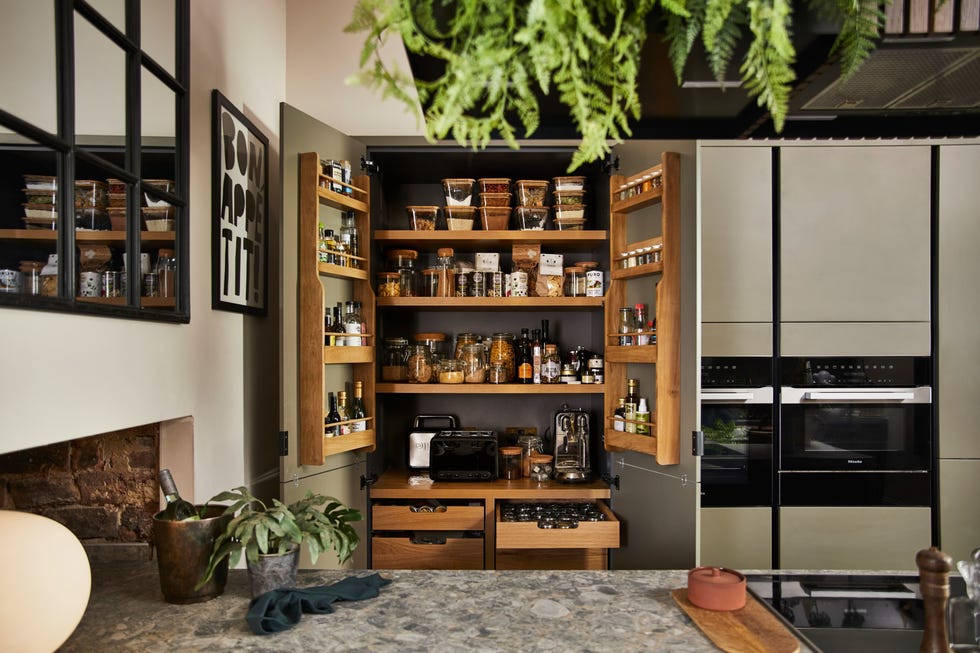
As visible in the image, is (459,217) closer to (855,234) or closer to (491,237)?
(491,237)

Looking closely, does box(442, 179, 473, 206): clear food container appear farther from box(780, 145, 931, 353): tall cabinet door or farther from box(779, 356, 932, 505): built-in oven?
box(779, 356, 932, 505): built-in oven

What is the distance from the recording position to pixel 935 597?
41.1 inches

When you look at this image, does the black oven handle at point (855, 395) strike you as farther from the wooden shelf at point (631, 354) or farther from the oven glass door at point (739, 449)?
the wooden shelf at point (631, 354)

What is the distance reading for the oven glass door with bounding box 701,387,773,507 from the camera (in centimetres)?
275

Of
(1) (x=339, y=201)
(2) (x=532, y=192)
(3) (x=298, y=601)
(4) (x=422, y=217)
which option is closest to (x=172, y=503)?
(3) (x=298, y=601)

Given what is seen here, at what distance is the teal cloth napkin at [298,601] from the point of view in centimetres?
126

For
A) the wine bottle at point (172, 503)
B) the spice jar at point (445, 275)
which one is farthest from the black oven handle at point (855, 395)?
the wine bottle at point (172, 503)

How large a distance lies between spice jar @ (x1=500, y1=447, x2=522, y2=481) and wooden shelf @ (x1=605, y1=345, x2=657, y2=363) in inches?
25.3

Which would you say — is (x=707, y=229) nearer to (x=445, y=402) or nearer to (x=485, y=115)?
(x=445, y=402)

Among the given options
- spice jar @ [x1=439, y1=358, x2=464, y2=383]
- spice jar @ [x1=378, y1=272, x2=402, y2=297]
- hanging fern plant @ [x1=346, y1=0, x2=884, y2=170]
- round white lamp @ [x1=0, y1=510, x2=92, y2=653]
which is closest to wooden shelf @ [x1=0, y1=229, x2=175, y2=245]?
round white lamp @ [x1=0, y1=510, x2=92, y2=653]

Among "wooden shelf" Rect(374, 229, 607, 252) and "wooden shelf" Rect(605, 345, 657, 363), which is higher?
"wooden shelf" Rect(374, 229, 607, 252)

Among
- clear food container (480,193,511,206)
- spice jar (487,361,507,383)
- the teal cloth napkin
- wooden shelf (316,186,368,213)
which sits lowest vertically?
the teal cloth napkin

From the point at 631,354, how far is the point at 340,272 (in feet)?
3.88

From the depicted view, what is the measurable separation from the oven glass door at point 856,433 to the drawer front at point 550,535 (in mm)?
819
